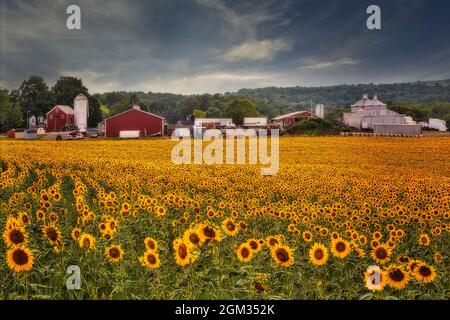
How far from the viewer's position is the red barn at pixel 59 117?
14.2 m

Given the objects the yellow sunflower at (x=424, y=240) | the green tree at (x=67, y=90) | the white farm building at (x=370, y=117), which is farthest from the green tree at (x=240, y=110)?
the yellow sunflower at (x=424, y=240)

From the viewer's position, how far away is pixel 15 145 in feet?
58.0

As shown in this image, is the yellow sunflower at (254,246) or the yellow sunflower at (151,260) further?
the yellow sunflower at (254,246)

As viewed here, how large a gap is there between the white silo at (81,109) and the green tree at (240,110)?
17.7 ft

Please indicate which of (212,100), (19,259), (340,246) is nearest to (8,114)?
(212,100)

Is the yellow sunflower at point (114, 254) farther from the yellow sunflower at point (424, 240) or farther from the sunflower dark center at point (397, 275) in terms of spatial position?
the yellow sunflower at point (424, 240)

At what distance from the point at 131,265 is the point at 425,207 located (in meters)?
5.74

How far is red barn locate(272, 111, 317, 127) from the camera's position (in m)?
18.1

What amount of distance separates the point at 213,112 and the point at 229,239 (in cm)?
1303

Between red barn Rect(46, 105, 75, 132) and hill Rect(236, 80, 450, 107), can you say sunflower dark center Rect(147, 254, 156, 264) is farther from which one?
red barn Rect(46, 105, 75, 132)

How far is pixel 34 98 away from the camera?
13.8 m

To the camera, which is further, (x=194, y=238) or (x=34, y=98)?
(x=34, y=98)

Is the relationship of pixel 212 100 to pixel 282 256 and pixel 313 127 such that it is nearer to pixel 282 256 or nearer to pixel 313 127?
pixel 313 127

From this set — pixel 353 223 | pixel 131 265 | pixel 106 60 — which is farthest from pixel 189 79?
pixel 131 265
